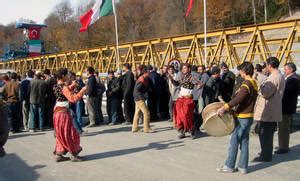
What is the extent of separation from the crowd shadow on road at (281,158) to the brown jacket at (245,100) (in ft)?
3.27

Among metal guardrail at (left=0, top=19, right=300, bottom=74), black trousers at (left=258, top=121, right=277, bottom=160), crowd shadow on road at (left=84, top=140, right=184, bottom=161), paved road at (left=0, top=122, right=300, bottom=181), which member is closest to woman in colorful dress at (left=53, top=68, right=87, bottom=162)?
paved road at (left=0, top=122, right=300, bottom=181)

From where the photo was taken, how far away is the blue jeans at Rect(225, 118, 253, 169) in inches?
250

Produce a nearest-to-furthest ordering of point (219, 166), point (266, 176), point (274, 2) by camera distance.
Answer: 1. point (266, 176)
2. point (219, 166)
3. point (274, 2)

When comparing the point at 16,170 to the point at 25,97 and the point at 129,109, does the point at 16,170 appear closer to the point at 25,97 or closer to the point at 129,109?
the point at 25,97

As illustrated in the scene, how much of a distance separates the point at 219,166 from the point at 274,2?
46034mm

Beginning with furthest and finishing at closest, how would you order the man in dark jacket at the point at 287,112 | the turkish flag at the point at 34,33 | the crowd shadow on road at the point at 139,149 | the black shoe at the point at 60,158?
the turkish flag at the point at 34,33 → the crowd shadow on road at the point at 139,149 → the man in dark jacket at the point at 287,112 → the black shoe at the point at 60,158

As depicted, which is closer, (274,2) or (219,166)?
(219,166)

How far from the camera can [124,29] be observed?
66750mm

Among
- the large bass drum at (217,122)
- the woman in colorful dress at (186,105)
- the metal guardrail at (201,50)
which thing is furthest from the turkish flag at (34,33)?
the large bass drum at (217,122)

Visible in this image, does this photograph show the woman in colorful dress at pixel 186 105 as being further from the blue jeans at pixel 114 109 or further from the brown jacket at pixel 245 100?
the blue jeans at pixel 114 109

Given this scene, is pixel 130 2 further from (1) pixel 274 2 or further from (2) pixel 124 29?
(1) pixel 274 2

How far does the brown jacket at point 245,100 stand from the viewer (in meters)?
6.17

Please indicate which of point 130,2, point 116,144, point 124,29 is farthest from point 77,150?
point 130,2

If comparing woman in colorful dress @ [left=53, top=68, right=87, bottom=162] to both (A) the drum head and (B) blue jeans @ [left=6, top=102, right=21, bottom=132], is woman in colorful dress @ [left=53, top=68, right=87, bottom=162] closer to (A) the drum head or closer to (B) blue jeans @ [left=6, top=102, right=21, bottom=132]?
(A) the drum head
